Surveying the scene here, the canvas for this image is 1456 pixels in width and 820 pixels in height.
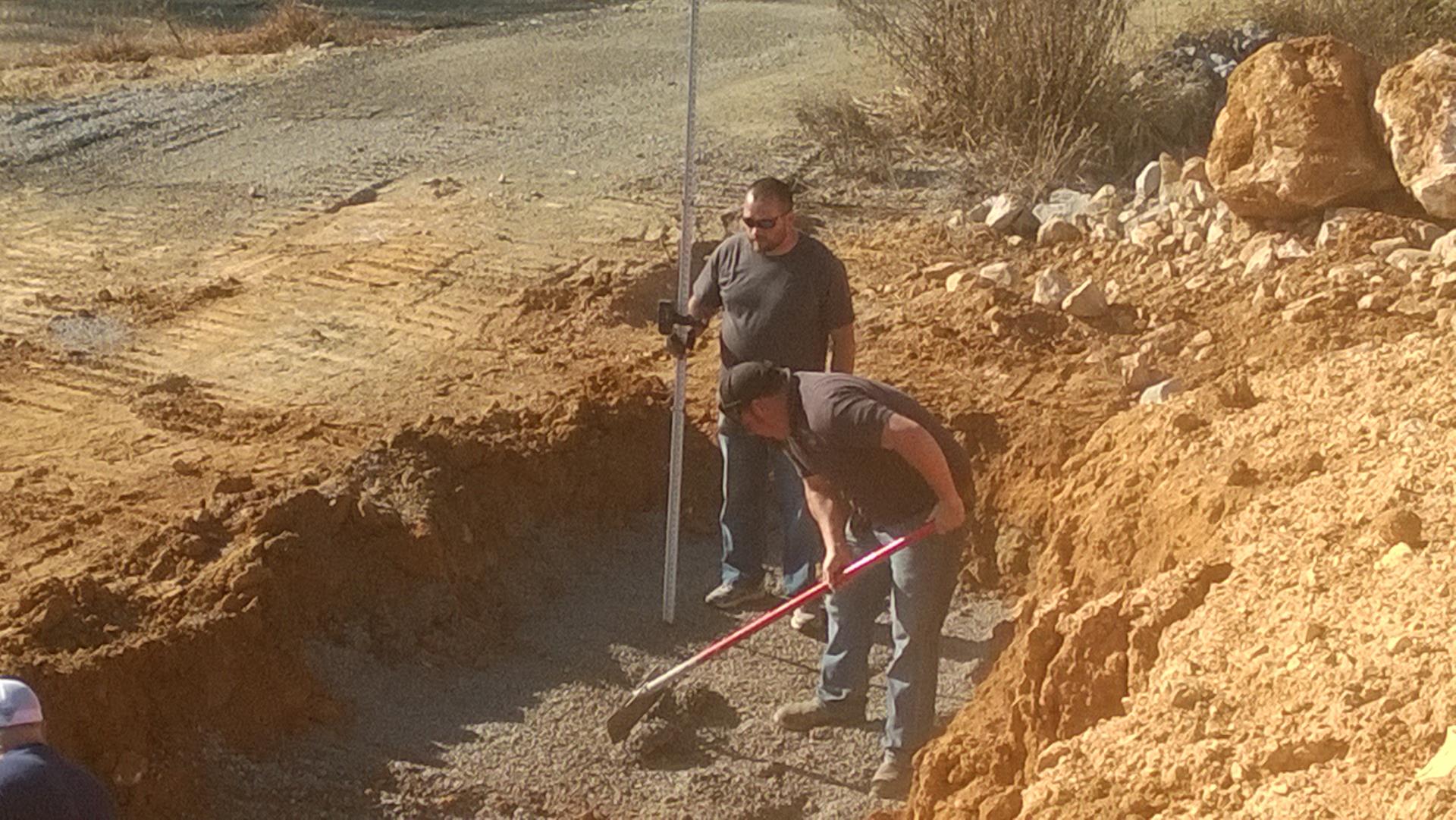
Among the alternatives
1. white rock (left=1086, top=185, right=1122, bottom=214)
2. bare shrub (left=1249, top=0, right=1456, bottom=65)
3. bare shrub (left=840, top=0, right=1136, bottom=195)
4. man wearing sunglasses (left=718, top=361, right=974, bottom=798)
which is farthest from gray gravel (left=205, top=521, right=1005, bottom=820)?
bare shrub (left=1249, top=0, right=1456, bottom=65)

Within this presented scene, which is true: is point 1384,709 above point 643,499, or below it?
above

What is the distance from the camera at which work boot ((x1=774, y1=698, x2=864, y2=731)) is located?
7262mm

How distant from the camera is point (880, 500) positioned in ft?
20.9

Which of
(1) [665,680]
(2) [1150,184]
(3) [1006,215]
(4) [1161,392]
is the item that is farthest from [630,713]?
(2) [1150,184]

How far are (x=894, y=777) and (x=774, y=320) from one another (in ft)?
6.23

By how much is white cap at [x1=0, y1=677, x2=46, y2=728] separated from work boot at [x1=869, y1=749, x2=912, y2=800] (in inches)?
122

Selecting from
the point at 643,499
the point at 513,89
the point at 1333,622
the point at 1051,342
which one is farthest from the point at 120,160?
the point at 1333,622

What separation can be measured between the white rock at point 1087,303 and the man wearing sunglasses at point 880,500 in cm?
332

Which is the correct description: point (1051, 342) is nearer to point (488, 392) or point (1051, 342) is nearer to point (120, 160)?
point (488, 392)

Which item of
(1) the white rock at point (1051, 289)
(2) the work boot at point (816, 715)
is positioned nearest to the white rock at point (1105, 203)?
(1) the white rock at point (1051, 289)

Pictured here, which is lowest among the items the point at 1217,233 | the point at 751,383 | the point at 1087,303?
the point at 1087,303

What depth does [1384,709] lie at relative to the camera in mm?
4895

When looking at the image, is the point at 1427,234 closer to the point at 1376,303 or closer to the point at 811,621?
the point at 1376,303

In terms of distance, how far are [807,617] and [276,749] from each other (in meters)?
2.38
